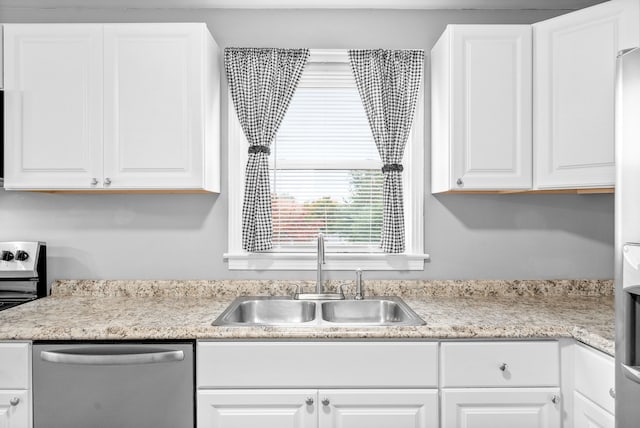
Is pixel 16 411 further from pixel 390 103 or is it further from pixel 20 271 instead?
pixel 390 103

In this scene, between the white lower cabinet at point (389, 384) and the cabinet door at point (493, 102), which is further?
the cabinet door at point (493, 102)

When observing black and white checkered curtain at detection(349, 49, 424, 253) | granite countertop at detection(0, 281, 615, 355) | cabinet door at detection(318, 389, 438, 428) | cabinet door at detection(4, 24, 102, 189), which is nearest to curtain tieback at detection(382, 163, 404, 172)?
black and white checkered curtain at detection(349, 49, 424, 253)

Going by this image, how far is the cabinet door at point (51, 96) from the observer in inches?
77.0

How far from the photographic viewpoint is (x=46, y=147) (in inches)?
77.1

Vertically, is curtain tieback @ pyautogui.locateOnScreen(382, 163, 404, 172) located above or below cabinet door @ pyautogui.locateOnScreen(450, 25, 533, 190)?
below

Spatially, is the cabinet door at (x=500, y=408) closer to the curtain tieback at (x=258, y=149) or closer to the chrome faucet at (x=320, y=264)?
the chrome faucet at (x=320, y=264)

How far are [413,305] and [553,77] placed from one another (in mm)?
1192

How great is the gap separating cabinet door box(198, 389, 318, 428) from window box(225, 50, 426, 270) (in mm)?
807

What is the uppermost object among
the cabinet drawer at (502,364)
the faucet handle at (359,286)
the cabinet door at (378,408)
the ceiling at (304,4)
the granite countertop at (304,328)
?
the ceiling at (304,4)

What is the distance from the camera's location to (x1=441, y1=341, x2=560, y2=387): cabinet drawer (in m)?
1.64

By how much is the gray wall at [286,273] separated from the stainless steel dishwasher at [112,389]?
731mm

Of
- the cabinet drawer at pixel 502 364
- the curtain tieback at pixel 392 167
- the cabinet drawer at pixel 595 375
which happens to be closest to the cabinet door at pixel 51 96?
the curtain tieback at pixel 392 167

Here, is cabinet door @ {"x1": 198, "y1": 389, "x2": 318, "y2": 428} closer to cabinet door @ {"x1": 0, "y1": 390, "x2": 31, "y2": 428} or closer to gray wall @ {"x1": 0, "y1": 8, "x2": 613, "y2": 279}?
cabinet door @ {"x1": 0, "y1": 390, "x2": 31, "y2": 428}

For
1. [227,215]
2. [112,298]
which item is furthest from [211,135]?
[112,298]
